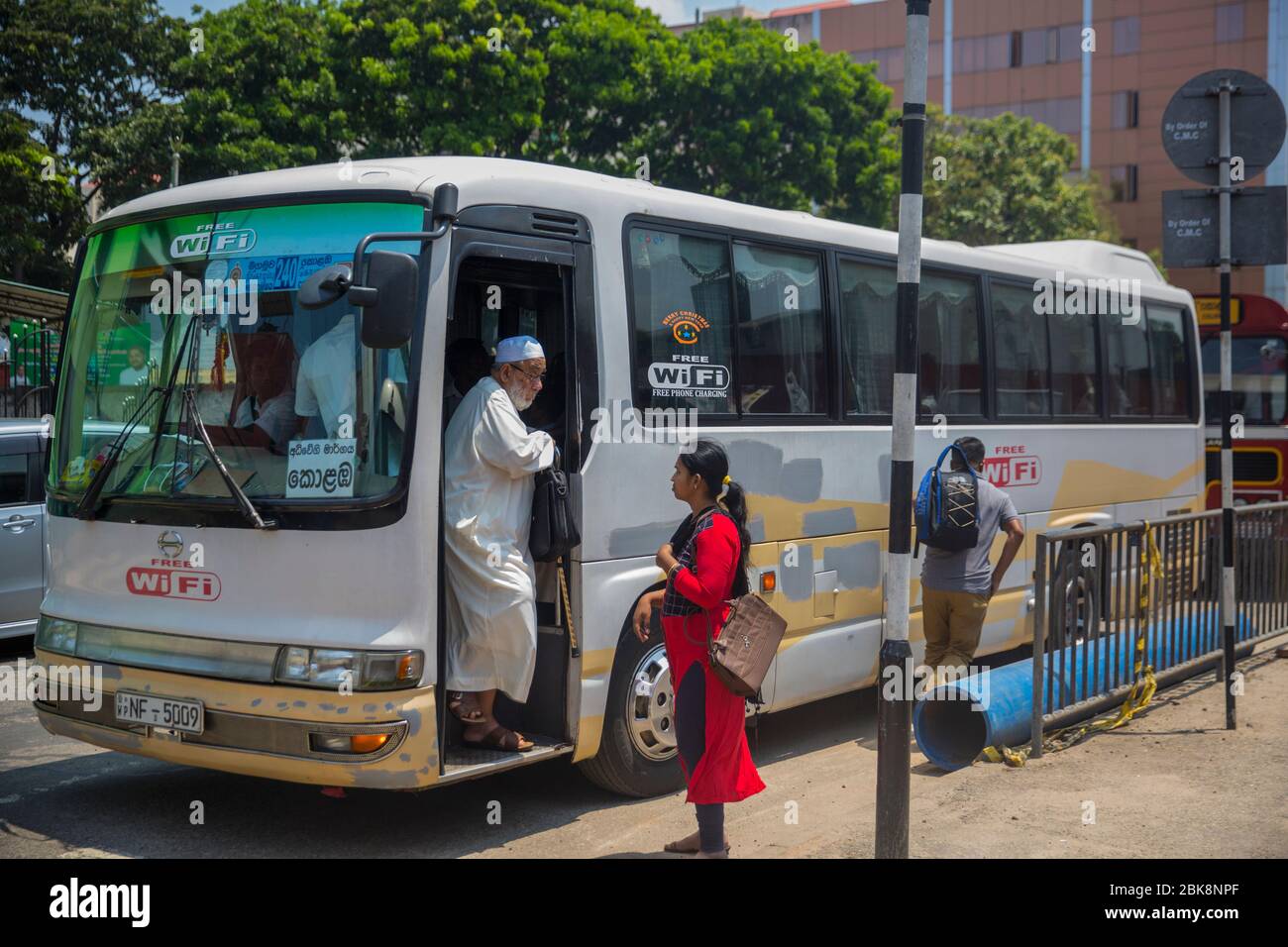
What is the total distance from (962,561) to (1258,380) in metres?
9.72

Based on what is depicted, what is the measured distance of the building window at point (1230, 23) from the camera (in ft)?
196

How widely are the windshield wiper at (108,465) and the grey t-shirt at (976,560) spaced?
487cm

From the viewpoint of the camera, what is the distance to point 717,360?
24.2 feet

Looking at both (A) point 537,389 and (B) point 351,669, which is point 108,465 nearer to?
(B) point 351,669

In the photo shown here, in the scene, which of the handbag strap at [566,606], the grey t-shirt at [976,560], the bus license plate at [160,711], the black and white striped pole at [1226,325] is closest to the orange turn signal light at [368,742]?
the bus license plate at [160,711]

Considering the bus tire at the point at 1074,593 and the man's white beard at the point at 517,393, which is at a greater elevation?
the man's white beard at the point at 517,393

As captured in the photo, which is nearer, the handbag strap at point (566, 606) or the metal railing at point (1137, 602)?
the handbag strap at point (566, 606)

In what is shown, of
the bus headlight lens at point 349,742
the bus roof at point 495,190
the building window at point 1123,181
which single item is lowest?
the bus headlight lens at point 349,742

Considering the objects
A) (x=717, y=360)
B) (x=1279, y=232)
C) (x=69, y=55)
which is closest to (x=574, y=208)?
(x=717, y=360)

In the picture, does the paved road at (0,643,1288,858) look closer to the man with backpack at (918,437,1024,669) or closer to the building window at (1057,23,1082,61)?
the man with backpack at (918,437,1024,669)

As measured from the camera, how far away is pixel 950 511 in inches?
330

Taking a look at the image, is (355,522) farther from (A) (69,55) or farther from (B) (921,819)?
(A) (69,55)

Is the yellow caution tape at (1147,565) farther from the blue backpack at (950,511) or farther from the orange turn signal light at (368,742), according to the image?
the orange turn signal light at (368,742)

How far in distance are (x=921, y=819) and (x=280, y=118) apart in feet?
64.4
